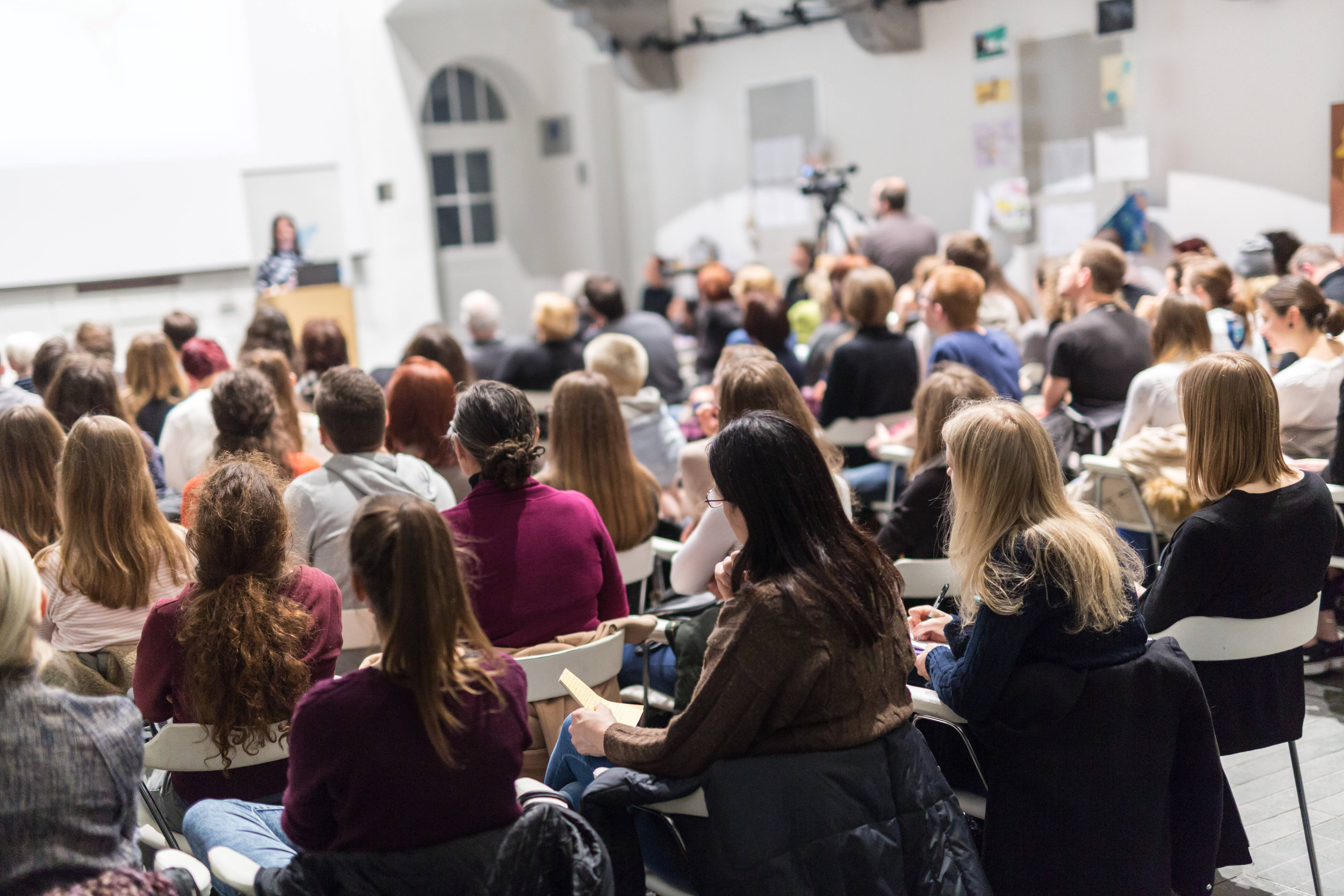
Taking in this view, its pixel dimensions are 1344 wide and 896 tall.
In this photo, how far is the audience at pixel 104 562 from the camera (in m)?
2.69

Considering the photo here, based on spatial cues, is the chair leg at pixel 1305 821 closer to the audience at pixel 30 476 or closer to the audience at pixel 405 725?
the audience at pixel 405 725

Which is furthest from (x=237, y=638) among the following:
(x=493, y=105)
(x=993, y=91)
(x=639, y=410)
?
(x=493, y=105)

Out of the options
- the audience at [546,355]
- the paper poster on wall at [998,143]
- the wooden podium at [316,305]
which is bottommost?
the audience at [546,355]

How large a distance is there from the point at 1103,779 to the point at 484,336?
4.57 meters

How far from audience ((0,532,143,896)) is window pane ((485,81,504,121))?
11173mm

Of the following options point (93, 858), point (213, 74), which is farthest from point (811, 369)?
point (213, 74)

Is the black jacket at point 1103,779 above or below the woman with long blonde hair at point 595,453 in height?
below

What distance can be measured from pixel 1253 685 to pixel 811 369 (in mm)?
3598

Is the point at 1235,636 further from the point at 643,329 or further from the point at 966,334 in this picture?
the point at 643,329

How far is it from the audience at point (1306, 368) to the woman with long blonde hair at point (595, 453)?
2210 millimetres

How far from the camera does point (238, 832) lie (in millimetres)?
2057

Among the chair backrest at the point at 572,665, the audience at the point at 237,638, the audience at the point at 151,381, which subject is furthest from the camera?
the audience at the point at 151,381

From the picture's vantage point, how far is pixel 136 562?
2738mm

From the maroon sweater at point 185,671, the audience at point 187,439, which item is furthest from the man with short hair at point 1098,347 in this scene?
the maroon sweater at point 185,671
